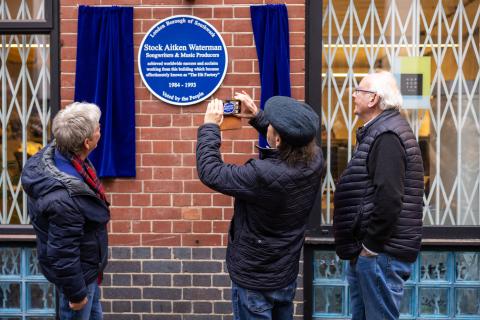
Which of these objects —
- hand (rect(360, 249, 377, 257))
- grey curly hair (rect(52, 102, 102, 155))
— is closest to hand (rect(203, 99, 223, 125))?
grey curly hair (rect(52, 102, 102, 155))

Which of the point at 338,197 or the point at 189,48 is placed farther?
the point at 189,48

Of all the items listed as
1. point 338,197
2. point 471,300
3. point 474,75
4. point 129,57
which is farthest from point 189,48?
point 471,300

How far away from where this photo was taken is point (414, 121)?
553cm

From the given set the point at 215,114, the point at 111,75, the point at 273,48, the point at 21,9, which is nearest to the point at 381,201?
the point at 215,114

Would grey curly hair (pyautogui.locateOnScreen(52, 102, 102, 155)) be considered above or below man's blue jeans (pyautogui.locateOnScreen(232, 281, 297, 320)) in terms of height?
above

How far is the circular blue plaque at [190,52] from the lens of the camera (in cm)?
534

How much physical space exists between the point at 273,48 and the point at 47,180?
232 cm

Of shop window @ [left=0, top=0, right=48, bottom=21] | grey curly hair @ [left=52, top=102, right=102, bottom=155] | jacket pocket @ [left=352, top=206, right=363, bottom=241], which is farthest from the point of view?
shop window @ [left=0, top=0, right=48, bottom=21]

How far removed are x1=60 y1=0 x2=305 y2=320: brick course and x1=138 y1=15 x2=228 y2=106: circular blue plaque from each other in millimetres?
61

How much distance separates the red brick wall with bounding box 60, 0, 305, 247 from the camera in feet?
17.5

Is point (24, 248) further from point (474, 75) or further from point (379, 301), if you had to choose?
point (474, 75)

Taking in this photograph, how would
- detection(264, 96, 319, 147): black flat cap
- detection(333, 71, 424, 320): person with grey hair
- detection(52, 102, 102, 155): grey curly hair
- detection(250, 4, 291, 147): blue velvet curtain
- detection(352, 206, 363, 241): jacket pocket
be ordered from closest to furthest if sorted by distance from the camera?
detection(264, 96, 319, 147): black flat cap → detection(52, 102, 102, 155): grey curly hair → detection(333, 71, 424, 320): person with grey hair → detection(352, 206, 363, 241): jacket pocket → detection(250, 4, 291, 147): blue velvet curtain

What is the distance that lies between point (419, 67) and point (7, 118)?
11.1 feet

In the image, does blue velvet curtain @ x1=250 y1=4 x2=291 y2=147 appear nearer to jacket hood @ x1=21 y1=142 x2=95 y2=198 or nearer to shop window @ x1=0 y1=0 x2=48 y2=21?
shop window @ x1=0 y1=0 x2=48 y2=21
